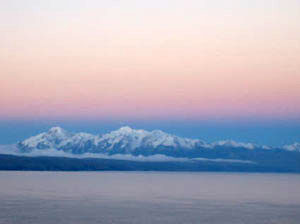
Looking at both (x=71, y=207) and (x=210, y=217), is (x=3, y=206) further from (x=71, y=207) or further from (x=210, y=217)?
(x=210, y=217)

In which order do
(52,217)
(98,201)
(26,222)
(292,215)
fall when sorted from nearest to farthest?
1. (26,222)
2. (52,217)
3. (292,215)
4. (98,201)

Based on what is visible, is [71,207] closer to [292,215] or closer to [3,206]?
[3,206]

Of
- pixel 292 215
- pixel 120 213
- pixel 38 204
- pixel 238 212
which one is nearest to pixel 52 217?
pixel 120 213

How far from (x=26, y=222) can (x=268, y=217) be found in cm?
2443

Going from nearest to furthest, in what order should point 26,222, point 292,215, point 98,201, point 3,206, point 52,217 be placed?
1. point 26,222
2. point 52,217
3. point 292,215
4. point 3,206
5. point 98,201

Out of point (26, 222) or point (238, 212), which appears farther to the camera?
point (238, 212)

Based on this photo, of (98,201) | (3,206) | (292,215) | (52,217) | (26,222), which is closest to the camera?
(26,222)

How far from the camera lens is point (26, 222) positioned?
5697 centimetres

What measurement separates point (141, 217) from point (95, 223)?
23.1 ft

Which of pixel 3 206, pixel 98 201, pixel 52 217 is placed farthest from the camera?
pixel 98 201

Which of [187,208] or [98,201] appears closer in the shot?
[187,208]

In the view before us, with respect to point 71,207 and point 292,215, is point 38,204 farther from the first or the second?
point 292,215

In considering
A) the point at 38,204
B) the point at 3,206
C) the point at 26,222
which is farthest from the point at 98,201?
the point at 26,222

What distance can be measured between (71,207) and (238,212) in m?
19.1
